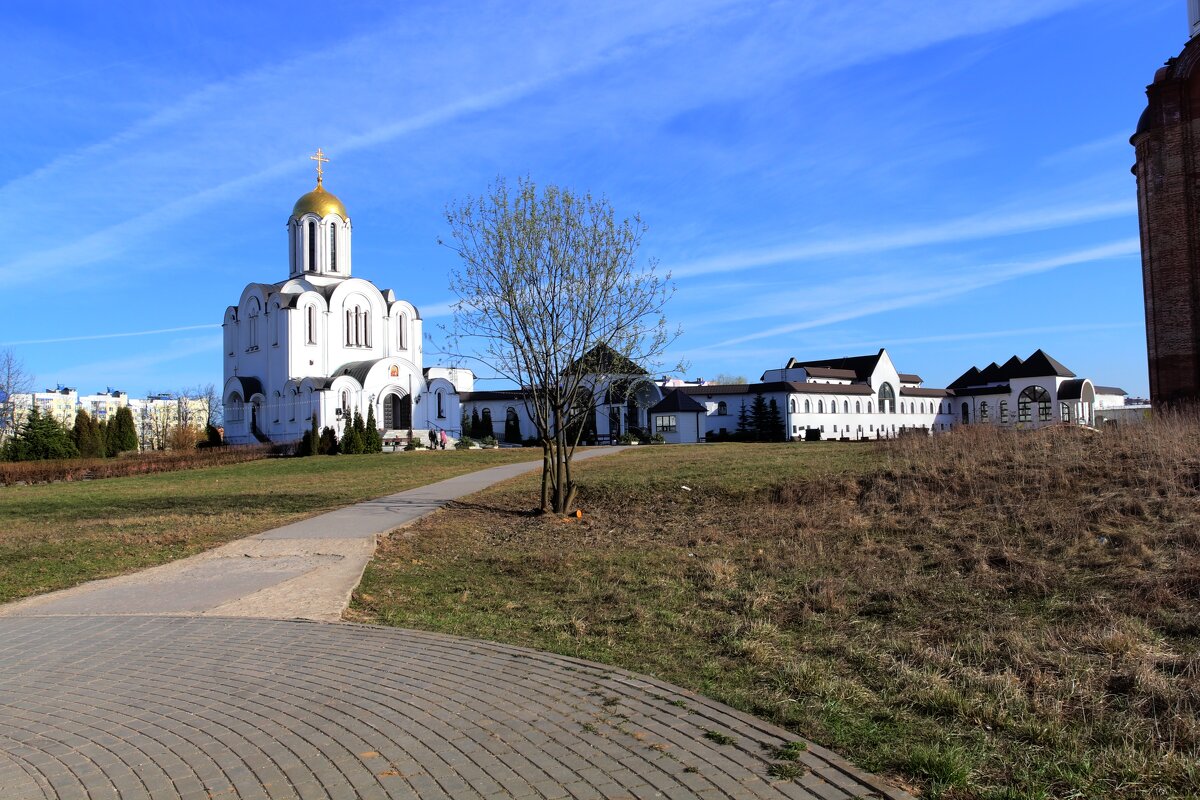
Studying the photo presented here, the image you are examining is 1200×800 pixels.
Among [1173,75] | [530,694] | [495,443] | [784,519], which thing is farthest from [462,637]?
[495,443]

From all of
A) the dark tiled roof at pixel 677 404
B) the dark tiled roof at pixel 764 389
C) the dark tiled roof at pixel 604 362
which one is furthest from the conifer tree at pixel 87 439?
the dark tiled roof at pixel 604 362

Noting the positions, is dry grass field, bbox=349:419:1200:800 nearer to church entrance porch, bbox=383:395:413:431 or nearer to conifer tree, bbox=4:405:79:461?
conifer tree, bbox=4:405:79:461

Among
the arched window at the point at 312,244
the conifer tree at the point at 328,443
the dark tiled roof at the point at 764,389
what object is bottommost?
the conifer tree at the point at 328,443

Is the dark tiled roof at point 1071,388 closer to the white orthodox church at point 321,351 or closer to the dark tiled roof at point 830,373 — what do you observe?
the dark tiled roof at point 830,373

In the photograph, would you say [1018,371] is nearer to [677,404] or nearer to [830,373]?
[830,373]

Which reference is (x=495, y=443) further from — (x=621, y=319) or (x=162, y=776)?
(x=162, y=776)

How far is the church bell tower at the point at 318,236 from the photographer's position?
5694 cm

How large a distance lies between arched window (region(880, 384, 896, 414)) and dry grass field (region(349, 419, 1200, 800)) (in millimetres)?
58200

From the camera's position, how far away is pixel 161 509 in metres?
18.5

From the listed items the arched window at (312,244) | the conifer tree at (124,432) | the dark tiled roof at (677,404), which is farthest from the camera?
the dark tiled roof at (677,404)

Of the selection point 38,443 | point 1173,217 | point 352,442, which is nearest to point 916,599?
point 1173,217

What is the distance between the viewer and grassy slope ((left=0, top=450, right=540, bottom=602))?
11.6m

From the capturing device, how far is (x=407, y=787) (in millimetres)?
4020

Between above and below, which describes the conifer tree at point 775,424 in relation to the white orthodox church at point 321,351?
below
